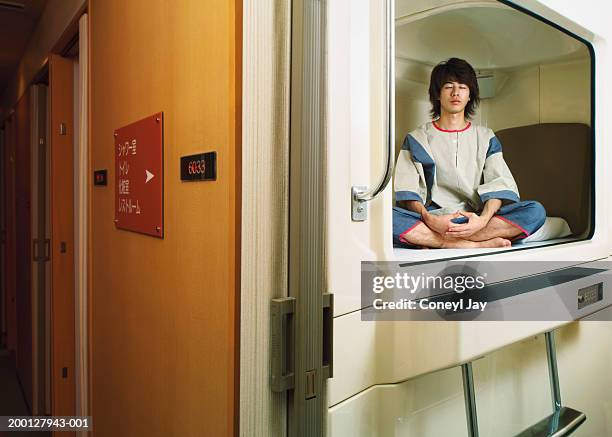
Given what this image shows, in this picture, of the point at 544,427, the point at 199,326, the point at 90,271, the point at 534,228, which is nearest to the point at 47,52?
the point at 90,271

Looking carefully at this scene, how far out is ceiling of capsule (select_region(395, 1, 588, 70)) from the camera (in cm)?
121

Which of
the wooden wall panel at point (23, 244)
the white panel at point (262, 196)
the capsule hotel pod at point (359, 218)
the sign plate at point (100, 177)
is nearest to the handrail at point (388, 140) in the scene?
the capsule hotel pod at point (359, 218)

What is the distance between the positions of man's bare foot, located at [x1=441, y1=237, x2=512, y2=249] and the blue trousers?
75 millimetres

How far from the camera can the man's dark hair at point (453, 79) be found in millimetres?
1287

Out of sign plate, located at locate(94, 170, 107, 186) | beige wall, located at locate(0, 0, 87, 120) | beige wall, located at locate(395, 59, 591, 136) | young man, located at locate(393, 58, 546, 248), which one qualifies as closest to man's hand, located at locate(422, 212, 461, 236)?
young man, located at locate(393, 58, 546, 248)

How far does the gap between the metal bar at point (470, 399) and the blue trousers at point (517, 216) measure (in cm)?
29

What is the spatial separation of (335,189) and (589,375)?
24.2 inches

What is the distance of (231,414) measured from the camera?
2.96 ft

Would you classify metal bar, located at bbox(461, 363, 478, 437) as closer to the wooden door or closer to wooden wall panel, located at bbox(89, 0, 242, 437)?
wooden wall panel, located at bbox(89, 0, 242, 437)

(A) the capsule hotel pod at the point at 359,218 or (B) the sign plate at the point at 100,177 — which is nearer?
(A) the capsule hotel pod at the point at 359,218

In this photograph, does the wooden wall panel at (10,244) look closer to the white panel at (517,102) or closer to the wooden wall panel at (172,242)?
the wooden wall panel at (172,242)

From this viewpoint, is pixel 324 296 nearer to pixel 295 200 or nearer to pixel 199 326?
pixel 295 200

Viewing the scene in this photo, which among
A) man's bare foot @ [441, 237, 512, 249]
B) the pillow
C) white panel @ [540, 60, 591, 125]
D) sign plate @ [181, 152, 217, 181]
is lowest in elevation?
man's bare foot @ [441, 237, 512, 249]

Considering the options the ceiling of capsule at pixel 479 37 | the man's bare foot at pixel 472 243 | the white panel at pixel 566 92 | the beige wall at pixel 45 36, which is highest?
the beige wall at pixel 45 36
